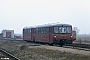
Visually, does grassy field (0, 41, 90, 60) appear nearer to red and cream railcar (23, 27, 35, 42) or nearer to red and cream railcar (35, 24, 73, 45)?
red and cream railcar (35, 24, 73, 45)

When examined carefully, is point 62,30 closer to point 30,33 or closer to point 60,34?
point 60,34

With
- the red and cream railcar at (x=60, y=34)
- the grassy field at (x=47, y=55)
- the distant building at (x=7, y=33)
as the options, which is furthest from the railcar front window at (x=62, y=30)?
the distant building at (x=7, y=33)

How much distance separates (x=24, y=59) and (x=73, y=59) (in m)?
4.37

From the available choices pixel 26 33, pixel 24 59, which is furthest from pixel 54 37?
pixel 26 33

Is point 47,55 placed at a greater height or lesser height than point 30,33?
lesser

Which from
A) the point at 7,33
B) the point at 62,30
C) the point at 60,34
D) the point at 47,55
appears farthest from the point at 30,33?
the point at 7,33

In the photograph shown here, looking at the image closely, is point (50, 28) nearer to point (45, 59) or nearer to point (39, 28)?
point (39, 28)

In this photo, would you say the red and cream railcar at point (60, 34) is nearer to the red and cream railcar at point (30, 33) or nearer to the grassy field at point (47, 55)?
the grassy field at point (47, 55)

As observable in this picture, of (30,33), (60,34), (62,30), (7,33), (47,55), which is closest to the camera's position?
(47,55)

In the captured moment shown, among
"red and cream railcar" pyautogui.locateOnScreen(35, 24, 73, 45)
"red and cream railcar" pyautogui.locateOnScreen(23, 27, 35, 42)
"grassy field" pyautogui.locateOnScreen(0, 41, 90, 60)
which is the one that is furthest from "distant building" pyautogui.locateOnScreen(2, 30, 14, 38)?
"grassy field" pyautogui.locateOnScreen(0, 41, 90, 60)

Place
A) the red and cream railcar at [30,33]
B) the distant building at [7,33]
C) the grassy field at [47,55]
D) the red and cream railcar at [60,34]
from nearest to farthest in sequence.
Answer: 1. the grassy field at [47,55]
2. the red and cream railcar at [60,34]
3. the red and cream railcar at [30,33]
4. the distant building at [7,33]

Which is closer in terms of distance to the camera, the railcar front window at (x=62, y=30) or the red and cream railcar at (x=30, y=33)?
the railcar front window at (x=62, y=30)

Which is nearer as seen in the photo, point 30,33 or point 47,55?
point 47,55

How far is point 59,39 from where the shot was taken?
2997 centimetres
